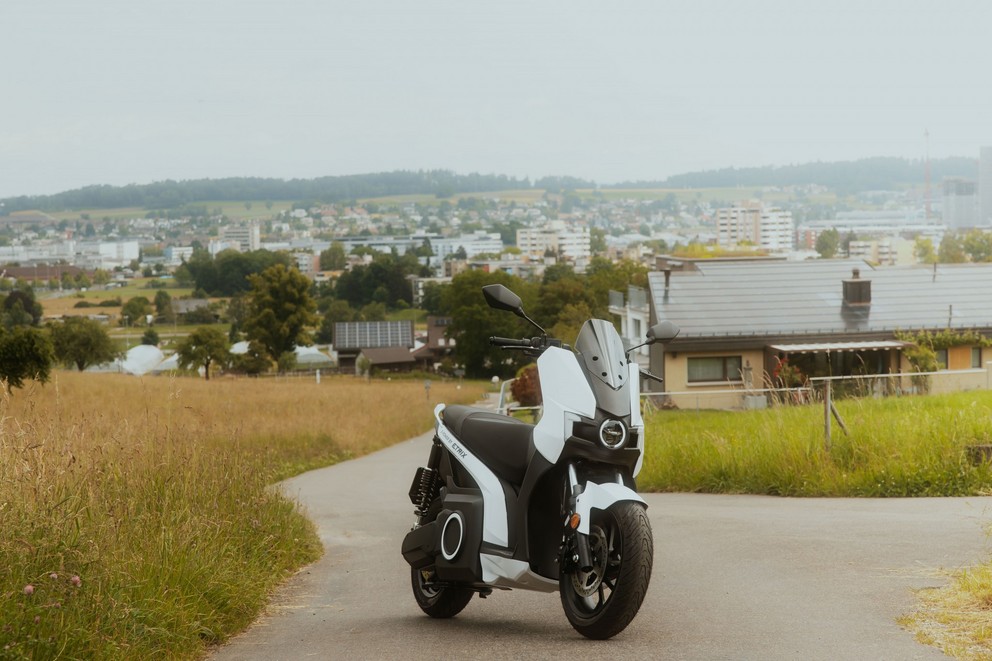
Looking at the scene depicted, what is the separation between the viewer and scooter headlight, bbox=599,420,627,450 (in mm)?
5145

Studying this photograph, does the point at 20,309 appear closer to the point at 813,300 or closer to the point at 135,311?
the point at 135,311

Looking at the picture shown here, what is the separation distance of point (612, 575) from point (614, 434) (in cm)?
61

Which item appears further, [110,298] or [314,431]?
[110,298]

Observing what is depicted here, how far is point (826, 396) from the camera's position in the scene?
11.6 metres

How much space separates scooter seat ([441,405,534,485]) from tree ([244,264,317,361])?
82.1 m

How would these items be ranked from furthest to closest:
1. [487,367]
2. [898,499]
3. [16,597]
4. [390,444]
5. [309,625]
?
[487,367]
[390,444]
[898,499]
[309,625]
[16,597]

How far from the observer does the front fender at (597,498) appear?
507 cm

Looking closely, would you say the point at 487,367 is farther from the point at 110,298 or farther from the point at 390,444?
the point at 110,298

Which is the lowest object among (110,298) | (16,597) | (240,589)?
(110,298)

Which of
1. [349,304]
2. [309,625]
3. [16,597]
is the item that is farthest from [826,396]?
[349,304]

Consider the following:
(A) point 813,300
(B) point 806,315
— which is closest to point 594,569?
(B) point 806,315

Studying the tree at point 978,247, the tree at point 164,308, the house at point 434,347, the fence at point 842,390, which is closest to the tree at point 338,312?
the house at point 434,347

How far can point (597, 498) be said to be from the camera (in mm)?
5098

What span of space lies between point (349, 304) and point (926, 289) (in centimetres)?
11667
